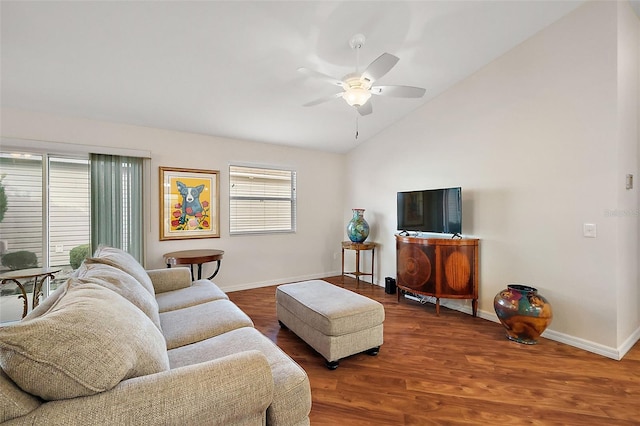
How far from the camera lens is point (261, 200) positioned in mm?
4484

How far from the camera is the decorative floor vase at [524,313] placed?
8.01 feet

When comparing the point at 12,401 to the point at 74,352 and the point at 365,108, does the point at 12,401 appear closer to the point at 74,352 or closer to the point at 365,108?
the point at 74,352

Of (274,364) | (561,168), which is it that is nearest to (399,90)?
(561,168)

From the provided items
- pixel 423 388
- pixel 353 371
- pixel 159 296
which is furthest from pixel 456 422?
pixel 159 296

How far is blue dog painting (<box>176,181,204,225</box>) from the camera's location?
3.79m

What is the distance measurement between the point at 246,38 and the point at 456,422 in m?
3.13

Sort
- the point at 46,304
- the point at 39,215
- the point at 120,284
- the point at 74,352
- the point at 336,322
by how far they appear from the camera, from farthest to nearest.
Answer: the point at 39,215 → the point at 336,322 → the point at 120,284 → the point at 46,304 → the point at 74,352

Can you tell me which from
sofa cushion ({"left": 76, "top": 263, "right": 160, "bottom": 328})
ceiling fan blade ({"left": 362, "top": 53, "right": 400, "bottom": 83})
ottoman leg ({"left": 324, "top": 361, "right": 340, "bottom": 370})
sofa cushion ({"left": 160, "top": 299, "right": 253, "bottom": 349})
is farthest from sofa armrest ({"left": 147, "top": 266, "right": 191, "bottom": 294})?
ceiling fan blade ({"left": 362, "top": 53, "right": 400, "bottom": 83})

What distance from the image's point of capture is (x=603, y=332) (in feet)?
7.68

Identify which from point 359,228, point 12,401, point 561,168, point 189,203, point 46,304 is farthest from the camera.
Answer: point 359,228

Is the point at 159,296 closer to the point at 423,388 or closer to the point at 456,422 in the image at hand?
the point at 423,388

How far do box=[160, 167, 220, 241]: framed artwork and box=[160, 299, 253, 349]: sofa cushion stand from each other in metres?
1.87

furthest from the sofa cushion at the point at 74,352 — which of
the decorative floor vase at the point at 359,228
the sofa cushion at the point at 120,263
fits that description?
the decorative floor vase at the point at 359,228

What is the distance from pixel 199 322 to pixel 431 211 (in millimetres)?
2768
